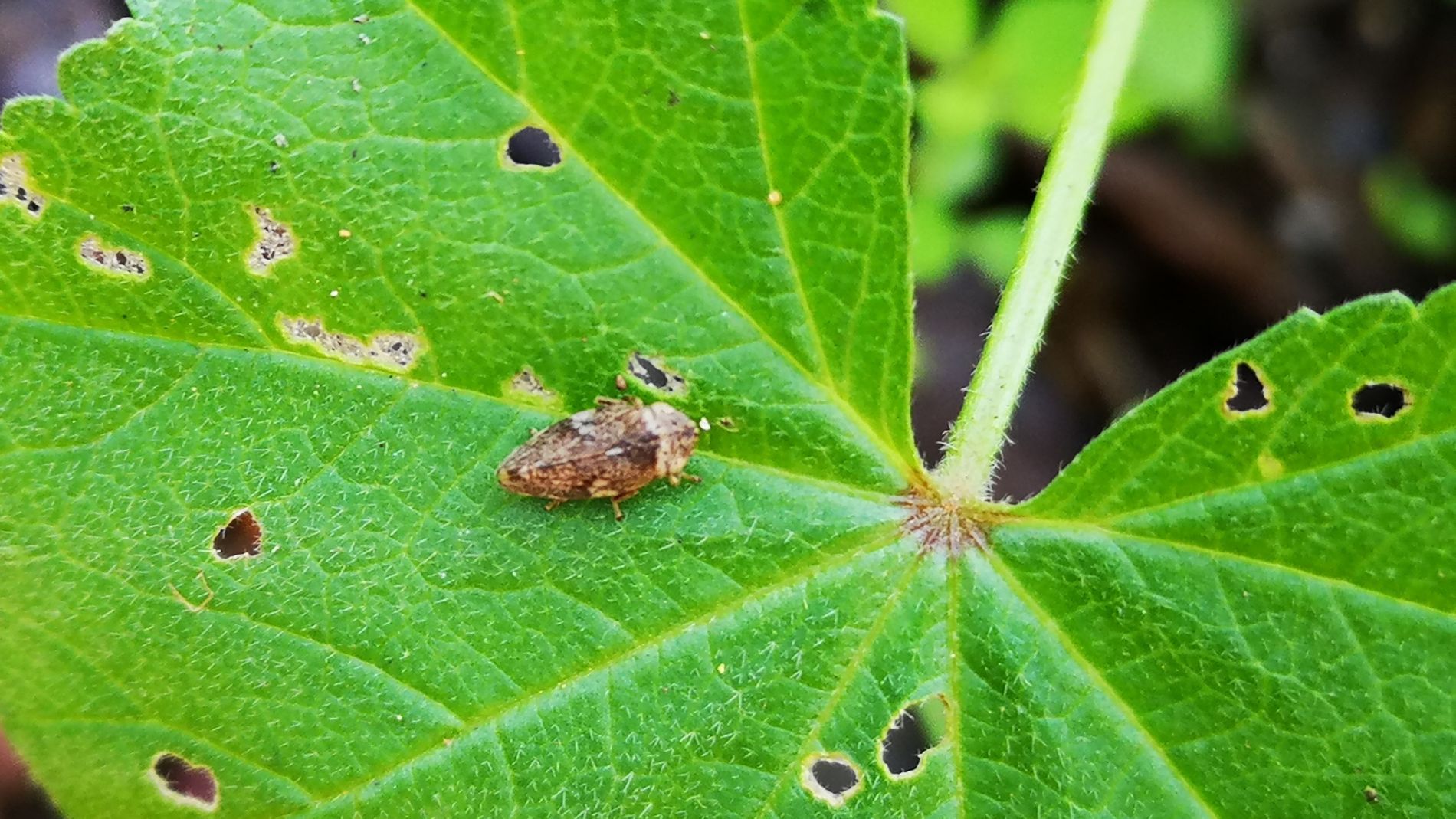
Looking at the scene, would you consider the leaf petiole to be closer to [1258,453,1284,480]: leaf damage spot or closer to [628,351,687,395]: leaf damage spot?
[1258,453,1284,480]: leaf damage spot

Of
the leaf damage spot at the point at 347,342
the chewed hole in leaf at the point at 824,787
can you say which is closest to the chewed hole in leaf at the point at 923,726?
the chewed hole in leaf at the point at 824,787

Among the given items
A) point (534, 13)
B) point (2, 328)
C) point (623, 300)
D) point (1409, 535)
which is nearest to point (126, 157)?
point (2, 328)

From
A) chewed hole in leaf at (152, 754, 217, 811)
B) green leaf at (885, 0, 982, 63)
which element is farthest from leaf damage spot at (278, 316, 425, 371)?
green leaf at (885, 0, 982, 63)

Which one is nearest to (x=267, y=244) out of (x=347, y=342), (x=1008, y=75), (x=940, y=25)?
(x=347, y=342)

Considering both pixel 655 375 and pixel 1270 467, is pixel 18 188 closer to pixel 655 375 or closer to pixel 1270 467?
pixel 655 375

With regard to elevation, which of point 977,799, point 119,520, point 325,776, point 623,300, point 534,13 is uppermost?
point 534,13

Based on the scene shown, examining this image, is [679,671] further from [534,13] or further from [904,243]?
[534,13]
